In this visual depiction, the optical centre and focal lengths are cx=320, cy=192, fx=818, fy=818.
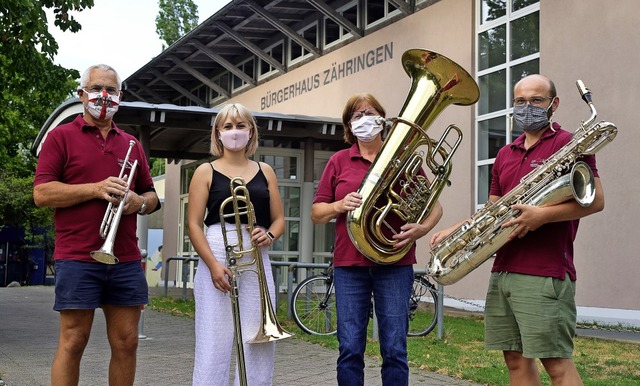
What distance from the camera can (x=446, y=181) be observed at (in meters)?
4.69

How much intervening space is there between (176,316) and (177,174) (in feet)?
45.8

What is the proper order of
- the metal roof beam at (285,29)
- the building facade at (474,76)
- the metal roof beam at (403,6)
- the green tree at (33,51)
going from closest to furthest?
1. the green tree at (33,51)
2. the building facade at (474,76)
3. the metal roof beam at (403,6)
4. the metal roof beam at (285,29)

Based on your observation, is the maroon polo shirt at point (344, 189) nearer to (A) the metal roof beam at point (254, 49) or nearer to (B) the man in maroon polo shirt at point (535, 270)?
(B) the man in maroon polo shirt at point (535, 270)

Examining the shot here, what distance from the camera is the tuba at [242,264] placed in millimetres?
4438

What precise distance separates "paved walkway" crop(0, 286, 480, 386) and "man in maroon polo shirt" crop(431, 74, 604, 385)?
9.49 feet

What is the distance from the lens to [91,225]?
4461mm

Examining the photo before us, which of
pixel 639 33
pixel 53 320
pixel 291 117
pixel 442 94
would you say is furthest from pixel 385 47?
pixel 442 94

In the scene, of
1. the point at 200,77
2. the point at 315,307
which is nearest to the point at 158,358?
the point at 315,307

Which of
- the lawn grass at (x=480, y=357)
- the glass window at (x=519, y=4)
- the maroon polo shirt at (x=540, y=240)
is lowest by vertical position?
the lawn grass at (x=480, y=357)

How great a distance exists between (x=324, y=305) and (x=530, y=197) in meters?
6.42

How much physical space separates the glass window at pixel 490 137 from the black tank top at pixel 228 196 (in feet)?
32.0

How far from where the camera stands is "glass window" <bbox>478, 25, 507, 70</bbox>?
1389 cm

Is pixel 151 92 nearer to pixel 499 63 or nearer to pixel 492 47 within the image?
pixel 492 47

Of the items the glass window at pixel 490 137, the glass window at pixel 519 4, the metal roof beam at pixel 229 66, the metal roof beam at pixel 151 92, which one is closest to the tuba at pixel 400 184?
the glass window at pixel 519 4
